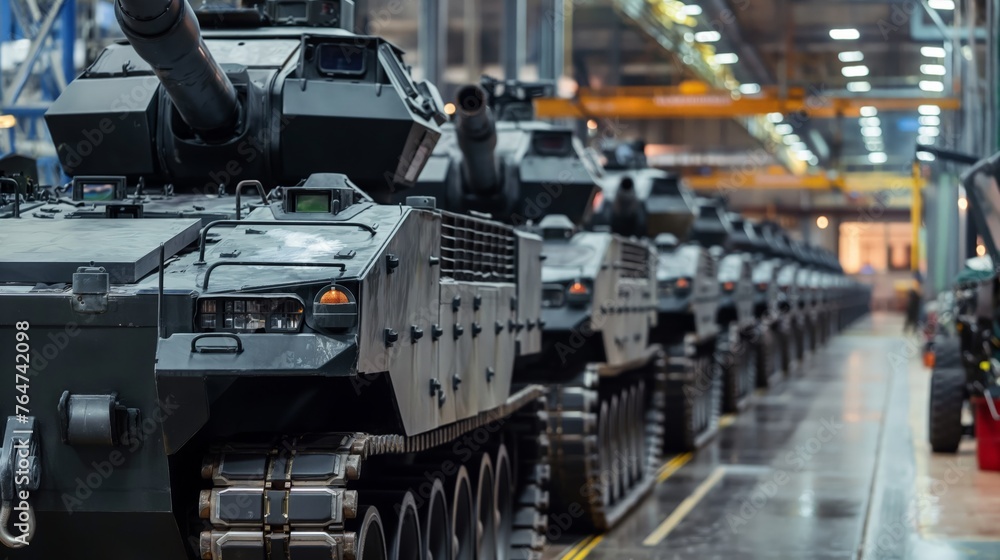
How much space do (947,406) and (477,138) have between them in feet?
22.6

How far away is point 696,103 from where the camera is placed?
110 ft

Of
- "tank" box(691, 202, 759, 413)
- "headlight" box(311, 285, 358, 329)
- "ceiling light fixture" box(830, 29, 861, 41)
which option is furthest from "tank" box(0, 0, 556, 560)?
"ceiling light fixture" box(830, 29, 861, 41)

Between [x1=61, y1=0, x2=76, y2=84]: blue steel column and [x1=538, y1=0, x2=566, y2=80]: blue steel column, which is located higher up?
[x1=538, y1=0, x2=566, y2=80]: blue steel column

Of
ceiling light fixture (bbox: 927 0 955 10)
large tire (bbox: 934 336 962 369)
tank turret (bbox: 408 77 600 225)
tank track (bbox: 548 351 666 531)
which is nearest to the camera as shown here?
tank track (bbox: 548 351 666 531)

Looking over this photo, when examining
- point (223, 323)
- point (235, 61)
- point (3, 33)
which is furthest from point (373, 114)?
point (3, 33)

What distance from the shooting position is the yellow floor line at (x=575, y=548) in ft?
37.5

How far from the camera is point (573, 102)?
1299 inches

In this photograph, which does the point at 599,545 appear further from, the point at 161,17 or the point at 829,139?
the point at 829,139

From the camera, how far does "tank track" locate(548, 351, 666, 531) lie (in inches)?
468

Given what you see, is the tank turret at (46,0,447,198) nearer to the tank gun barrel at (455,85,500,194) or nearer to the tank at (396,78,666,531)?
the tank gun barrel at (455,85,500,194)

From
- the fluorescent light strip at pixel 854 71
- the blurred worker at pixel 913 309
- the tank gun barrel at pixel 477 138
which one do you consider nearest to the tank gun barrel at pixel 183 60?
the tank gun barrel at pixel 477 138

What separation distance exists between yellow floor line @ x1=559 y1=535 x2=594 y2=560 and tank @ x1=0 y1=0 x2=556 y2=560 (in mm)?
2599

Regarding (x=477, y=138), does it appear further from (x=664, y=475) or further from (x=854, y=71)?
(x=854, y=71)

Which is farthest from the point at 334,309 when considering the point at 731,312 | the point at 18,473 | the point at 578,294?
the point at 731,312
